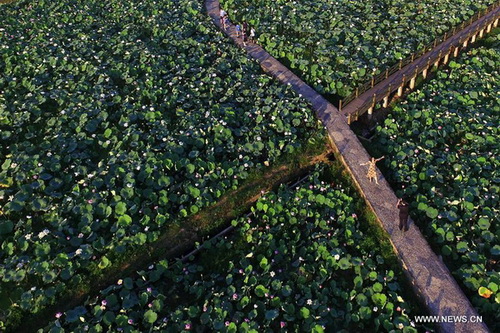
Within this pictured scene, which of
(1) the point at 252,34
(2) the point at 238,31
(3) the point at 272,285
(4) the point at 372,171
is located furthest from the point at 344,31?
(3) the point at 272,285

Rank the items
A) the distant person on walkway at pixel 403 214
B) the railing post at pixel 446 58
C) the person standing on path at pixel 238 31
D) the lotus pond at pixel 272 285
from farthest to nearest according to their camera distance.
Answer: the person standing on path at pixel 238 31 → the railing post at pixel 446 58 → the distant person on walkway at pixel 403 214 → the lotus pond at pixel 272 285

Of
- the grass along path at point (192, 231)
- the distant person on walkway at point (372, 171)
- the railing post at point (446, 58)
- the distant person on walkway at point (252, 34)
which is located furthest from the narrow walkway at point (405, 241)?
the railing post at point (446, 58)

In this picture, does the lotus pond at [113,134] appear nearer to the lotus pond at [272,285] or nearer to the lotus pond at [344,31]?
the lotus pond at [272,285]

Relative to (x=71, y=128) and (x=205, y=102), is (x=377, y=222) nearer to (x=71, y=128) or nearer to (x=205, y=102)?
(x=205, y=102)

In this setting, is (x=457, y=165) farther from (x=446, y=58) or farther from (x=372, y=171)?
(x=446, y=58)

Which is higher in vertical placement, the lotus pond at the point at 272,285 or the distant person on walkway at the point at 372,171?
the distant person on walkway at the point at 372,171

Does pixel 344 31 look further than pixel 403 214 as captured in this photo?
Yes
